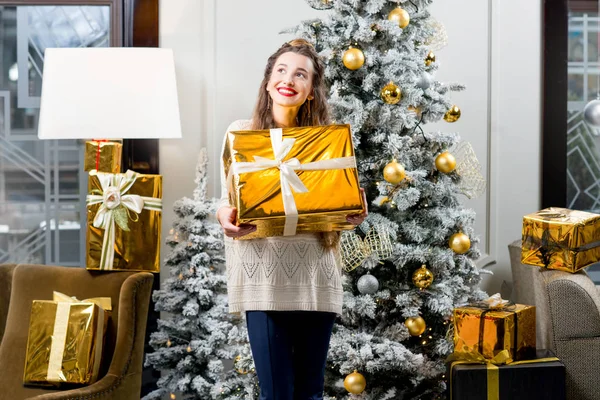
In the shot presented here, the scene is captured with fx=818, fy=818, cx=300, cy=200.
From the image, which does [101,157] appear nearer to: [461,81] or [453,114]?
[453,114]

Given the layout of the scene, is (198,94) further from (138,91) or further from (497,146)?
(497,146)

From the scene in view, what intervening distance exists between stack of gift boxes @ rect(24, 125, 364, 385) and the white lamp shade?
11cm

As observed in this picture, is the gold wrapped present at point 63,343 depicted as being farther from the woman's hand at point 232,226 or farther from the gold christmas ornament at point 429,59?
the gold christmas ornament at point 429,59

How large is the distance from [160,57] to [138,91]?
17 centimetres

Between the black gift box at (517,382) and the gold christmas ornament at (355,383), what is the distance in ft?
1.14

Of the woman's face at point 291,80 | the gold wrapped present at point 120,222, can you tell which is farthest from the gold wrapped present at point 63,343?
the woman's face at point 291,80

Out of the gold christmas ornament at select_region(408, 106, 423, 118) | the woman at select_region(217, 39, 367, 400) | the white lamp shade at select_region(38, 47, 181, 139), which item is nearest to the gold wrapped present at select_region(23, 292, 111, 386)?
the white lamp shade at select_region(38, 47, 181, 139)

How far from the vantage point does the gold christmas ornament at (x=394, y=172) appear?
2918mm

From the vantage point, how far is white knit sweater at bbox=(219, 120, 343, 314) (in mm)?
2121

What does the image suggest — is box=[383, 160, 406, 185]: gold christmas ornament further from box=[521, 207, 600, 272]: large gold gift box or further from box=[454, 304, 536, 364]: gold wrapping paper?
box=[521, 207, 600, 272]: large gold gift box

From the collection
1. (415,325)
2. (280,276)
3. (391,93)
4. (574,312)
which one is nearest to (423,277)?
(415,325)

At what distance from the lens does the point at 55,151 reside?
12.5 feet

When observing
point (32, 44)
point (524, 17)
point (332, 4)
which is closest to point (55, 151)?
point (32, 44)

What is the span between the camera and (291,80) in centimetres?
220
